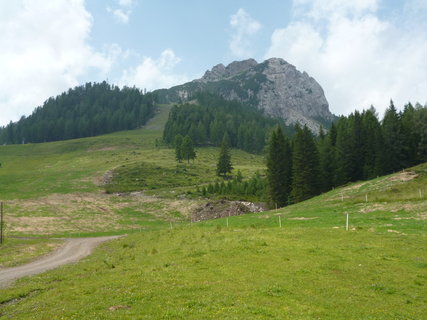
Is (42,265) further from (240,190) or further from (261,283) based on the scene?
(240,190)

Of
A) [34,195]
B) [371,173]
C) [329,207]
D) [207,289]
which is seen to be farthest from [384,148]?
[34,195]

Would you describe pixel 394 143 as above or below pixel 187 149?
below

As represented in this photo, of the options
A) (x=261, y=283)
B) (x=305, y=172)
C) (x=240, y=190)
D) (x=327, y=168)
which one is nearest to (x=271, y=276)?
(x=261, y=283)

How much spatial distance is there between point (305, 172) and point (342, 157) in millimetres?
17409

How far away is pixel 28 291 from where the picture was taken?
757 inches

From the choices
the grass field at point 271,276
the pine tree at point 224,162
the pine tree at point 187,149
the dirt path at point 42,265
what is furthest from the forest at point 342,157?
the pine tree at point 187,149

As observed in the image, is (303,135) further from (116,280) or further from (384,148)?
(116,280)

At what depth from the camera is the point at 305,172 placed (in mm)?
74812

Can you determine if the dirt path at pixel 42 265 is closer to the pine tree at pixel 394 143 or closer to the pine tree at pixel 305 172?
the pine tree at pixel 305 172

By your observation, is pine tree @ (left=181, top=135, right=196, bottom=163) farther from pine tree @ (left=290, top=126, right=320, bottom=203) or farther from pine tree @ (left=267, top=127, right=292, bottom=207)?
pine tree @ (left=290, top=126, right=320, bottom=203)

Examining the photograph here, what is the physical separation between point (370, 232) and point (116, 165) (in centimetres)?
13092

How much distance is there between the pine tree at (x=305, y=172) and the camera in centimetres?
7481

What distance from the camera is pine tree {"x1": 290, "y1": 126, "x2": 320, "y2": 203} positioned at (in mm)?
74812

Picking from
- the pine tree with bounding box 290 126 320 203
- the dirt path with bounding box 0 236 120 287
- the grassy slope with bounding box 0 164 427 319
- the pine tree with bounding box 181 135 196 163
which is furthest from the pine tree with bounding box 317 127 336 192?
the pine tree with bounding box 181 135 196 163
